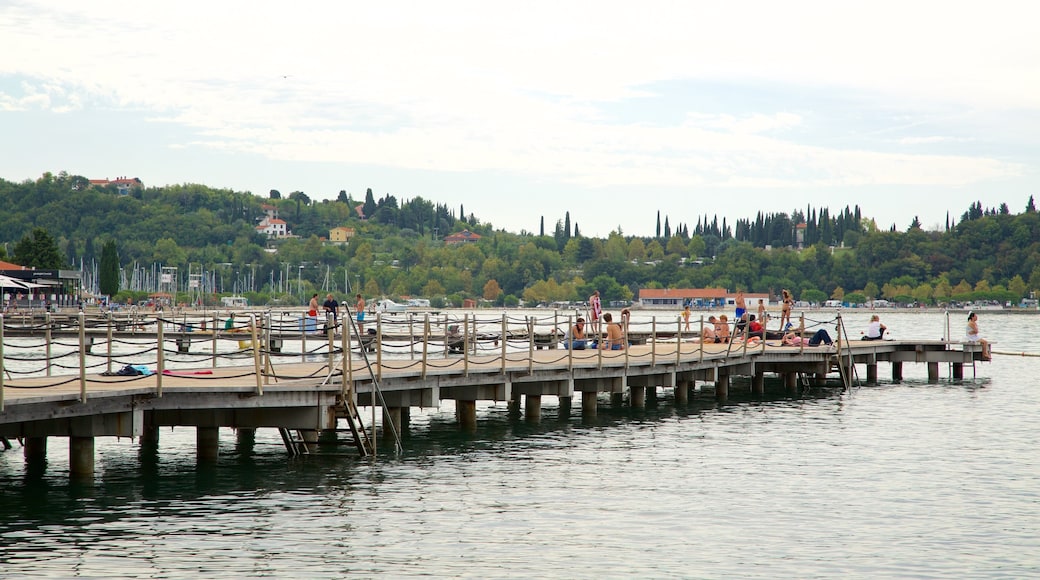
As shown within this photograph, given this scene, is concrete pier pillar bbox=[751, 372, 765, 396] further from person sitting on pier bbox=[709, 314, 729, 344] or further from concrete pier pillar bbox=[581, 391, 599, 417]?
concrete pier pillar bbox=[581, 391, 599, 417]

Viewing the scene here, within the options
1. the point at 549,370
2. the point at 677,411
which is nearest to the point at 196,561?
the point at 549,370

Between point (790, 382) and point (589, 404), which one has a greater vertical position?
point (589, 404)

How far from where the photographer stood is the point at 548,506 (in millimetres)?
19484

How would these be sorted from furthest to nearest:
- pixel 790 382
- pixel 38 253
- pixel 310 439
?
pixel 38 253 < pixel 790 382 < pixel 310 439

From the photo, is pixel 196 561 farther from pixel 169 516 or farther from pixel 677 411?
pixel 677 411

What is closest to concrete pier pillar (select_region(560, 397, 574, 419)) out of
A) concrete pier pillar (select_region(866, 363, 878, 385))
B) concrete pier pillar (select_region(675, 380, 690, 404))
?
concrete pier pillar (select_region(675, 380, 690, 404))

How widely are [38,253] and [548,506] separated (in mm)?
118879

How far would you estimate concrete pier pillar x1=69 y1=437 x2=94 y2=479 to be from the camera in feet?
65.8

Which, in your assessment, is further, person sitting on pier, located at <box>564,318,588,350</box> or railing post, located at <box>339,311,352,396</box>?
person sitting on pier, located at <box>564,318,588,350</box>

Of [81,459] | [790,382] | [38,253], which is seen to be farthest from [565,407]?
[38,253]

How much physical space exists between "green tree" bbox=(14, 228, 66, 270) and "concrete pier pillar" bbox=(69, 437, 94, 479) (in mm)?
112584

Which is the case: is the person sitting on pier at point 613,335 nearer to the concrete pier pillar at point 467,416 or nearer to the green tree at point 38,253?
the concrete pier pillar at point 467,416

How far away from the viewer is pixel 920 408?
36719 millimetres

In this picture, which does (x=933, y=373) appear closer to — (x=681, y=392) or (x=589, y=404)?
(x=681, y=392)
